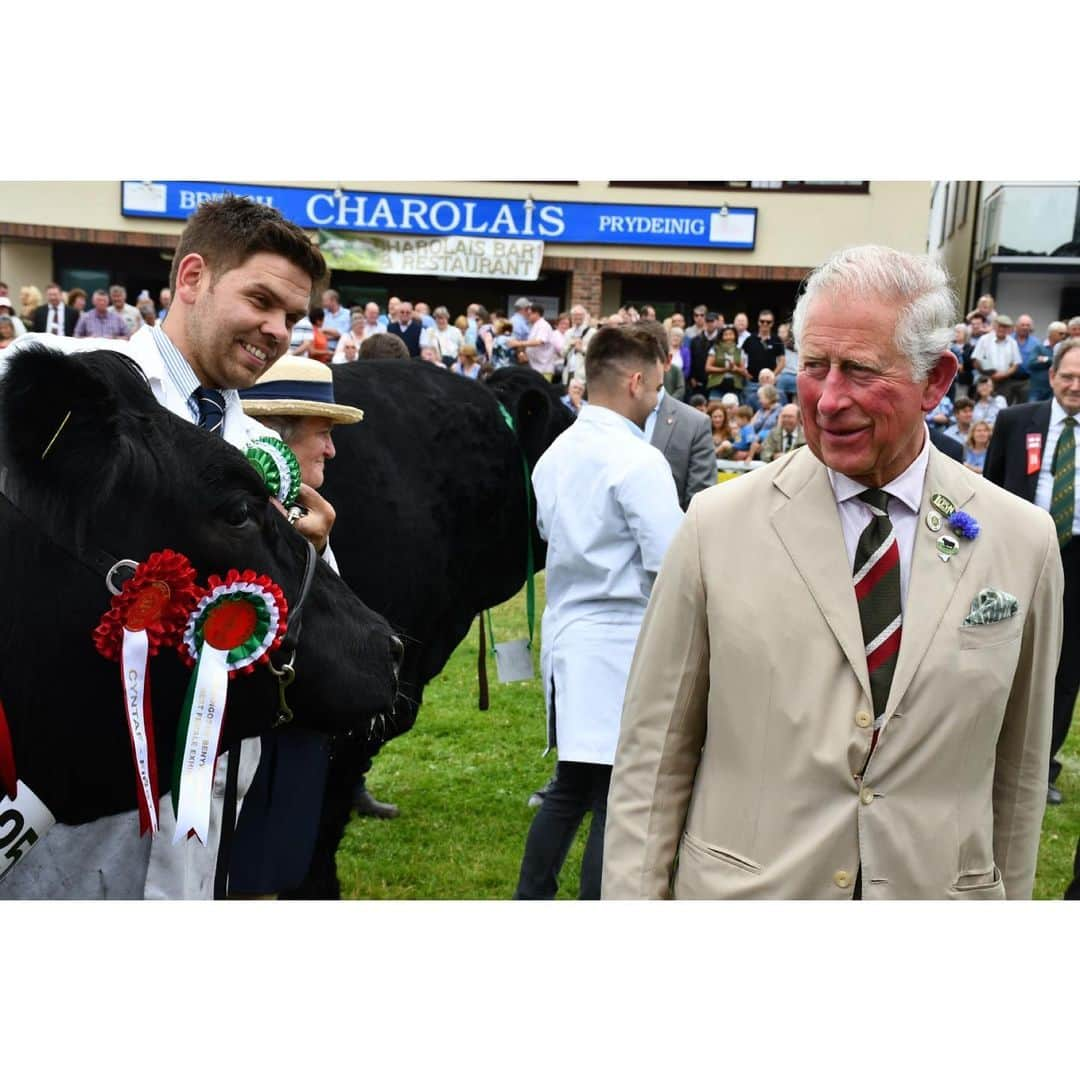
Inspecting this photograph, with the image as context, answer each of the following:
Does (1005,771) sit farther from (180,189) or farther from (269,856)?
(180,189)

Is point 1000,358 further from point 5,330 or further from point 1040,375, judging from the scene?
point 5,330

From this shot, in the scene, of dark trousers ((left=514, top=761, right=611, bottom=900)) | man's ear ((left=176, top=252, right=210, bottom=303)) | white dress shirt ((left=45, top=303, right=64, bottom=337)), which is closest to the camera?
man's ear ((left=176, top=252, right=210, bottom=303))

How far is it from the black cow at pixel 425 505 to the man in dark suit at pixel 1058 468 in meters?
2.39

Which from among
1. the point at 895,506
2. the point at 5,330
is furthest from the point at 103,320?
the point at 895,506

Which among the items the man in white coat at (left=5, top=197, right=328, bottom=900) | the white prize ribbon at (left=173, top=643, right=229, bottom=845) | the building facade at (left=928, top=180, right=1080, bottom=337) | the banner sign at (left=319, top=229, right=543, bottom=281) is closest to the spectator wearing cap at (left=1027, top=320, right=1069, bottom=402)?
the building facade at (left=928, top=180, right=1080, bottom=337)

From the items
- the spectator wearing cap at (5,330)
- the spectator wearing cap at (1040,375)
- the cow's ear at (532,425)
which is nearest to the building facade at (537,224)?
the spectator wearing cap at (1040,375)

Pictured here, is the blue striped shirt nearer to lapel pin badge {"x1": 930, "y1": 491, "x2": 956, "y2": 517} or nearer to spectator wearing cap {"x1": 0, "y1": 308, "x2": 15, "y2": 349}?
lapel pin badge {"x1": 930, "y1": 491, "x2": 956, "y2": 517}

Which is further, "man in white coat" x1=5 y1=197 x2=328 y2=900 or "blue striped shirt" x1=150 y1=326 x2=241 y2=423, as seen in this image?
"blue striped shirt" x1=150 y1=326 x2=241 y2=423

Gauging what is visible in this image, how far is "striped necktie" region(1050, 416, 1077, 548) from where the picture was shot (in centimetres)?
565

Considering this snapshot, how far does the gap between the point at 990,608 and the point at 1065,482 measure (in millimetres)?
4050

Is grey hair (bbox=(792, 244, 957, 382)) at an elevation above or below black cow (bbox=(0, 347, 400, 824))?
above

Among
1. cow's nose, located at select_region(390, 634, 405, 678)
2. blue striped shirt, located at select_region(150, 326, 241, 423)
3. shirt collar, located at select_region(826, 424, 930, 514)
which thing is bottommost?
cow's nose, located at select_region(390, 634, 405, 678)

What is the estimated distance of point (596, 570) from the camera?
4137 mm

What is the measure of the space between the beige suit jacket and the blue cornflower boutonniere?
0.02 meters
